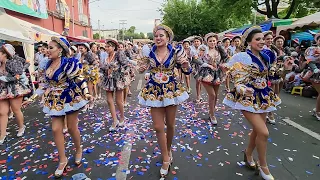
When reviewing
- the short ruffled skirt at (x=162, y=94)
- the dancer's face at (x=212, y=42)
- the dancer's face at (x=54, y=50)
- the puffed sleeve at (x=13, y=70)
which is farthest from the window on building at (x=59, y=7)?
the short ruffled skirt at (x=162, y=94)

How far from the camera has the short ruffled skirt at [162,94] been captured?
11.1 feet

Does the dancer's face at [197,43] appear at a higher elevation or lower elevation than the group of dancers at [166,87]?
higher

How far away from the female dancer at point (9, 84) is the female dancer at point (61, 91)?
1762 mm

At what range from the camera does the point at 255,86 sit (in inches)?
127

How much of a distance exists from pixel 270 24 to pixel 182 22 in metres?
17.8

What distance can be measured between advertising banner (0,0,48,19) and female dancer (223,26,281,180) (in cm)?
1072

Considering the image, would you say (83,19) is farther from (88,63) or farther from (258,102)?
(258,102)

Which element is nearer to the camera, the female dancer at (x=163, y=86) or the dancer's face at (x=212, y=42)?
the female dancer at (x=163, y=86)

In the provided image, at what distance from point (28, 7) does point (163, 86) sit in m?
12.9

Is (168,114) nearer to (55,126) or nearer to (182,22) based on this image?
(55,126)

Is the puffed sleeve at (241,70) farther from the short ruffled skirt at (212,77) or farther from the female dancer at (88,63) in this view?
the female dancer at (88,63)

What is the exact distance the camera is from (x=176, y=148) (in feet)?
14.3

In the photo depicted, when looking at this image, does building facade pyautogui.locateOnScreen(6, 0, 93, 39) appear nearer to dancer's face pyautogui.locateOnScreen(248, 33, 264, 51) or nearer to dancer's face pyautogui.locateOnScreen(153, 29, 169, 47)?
dancer's face pyautogui.locateOnScreen(153, 29, 169, 47)

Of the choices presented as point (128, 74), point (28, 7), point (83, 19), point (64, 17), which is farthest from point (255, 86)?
point (83, 19)
